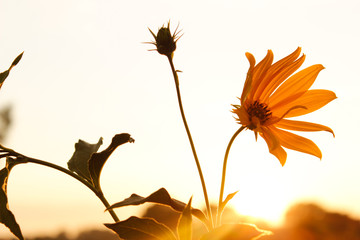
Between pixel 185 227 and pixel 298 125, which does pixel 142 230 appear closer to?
pixel 185 227

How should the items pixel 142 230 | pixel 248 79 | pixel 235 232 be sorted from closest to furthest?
1. pixel 235 232
2. pixel 142 230
3. pixel 248 79

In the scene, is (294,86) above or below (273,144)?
above

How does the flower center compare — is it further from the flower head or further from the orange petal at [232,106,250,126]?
the flower head

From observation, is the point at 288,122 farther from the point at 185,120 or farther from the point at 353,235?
the point at 353,235

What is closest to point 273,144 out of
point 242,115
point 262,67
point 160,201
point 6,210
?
point 242,115

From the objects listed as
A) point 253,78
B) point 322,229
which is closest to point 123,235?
point 253,78

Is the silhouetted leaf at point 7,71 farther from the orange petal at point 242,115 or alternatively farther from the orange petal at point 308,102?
the orange petal at point 308,102
